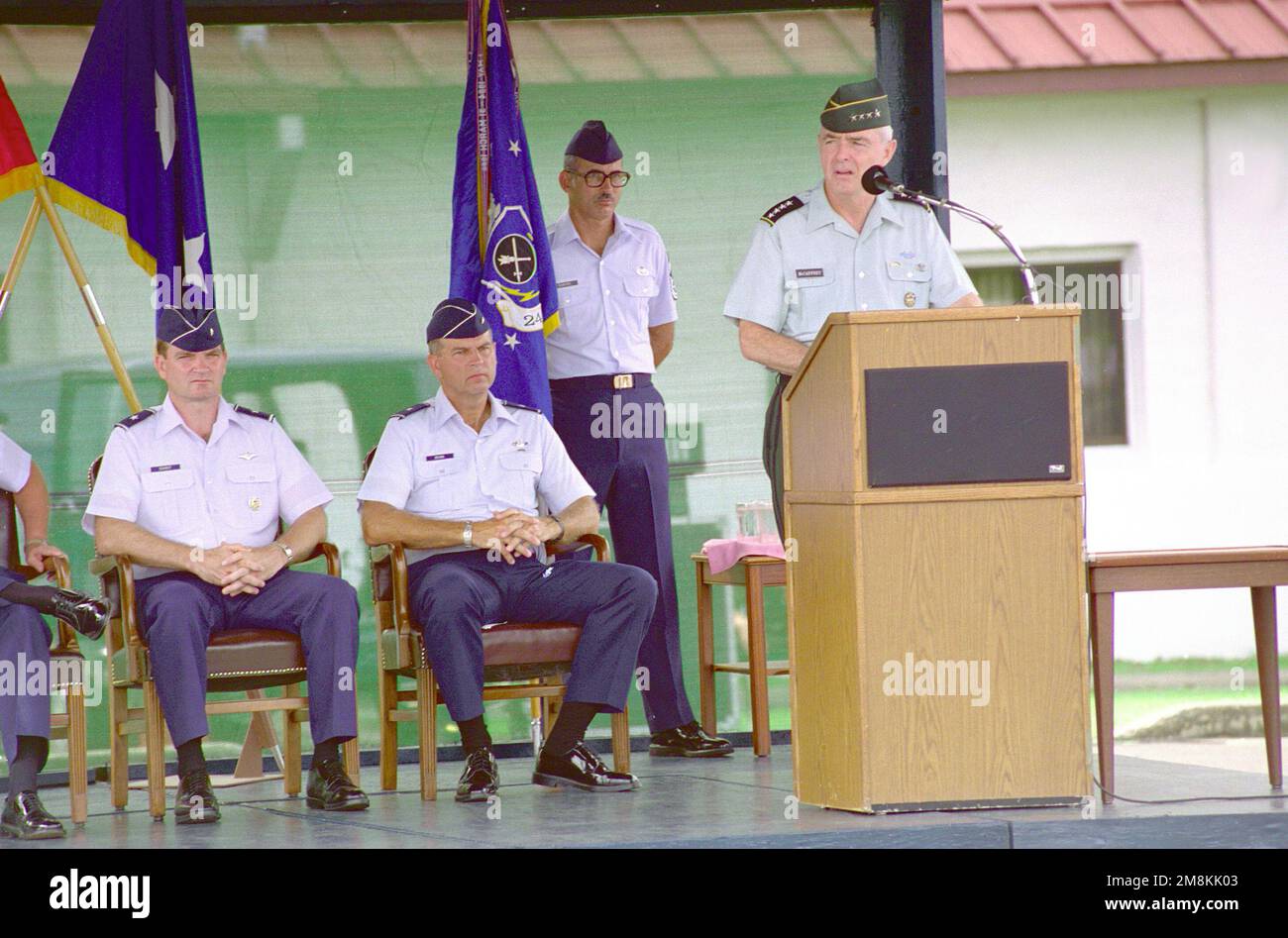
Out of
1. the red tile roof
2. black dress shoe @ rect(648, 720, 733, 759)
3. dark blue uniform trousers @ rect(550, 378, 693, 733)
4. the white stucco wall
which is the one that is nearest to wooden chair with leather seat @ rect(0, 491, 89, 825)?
dark blue uniform trousers @ rect(550, 378, 693, 733)

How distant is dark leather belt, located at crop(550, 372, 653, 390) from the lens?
223 inches

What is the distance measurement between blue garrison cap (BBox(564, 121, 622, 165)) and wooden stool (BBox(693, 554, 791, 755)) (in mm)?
1341

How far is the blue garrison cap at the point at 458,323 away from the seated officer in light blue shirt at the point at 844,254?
0.70 m

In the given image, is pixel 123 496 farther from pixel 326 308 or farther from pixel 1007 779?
pixel 1007 779

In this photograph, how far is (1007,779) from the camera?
4.01 meters

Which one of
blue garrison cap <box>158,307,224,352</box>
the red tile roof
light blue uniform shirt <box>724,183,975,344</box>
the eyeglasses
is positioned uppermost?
the red tile roof

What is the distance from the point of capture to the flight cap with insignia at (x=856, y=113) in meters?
4.96

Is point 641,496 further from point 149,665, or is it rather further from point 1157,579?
point 1157,579

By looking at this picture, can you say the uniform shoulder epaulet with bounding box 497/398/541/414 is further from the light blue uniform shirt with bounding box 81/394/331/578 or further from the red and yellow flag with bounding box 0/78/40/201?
the red and yellow flag with bounding box 0/78/40/201

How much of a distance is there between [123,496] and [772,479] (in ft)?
5.91

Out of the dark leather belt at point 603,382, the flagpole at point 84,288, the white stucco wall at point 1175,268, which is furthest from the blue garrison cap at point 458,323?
the white stucco wall at point 1175,268

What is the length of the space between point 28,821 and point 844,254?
2.55 meters

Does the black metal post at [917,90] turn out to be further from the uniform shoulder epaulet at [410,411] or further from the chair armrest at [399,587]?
the chair armrest at [399,587]

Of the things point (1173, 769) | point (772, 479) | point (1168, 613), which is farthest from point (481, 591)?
point (1168, 613)
